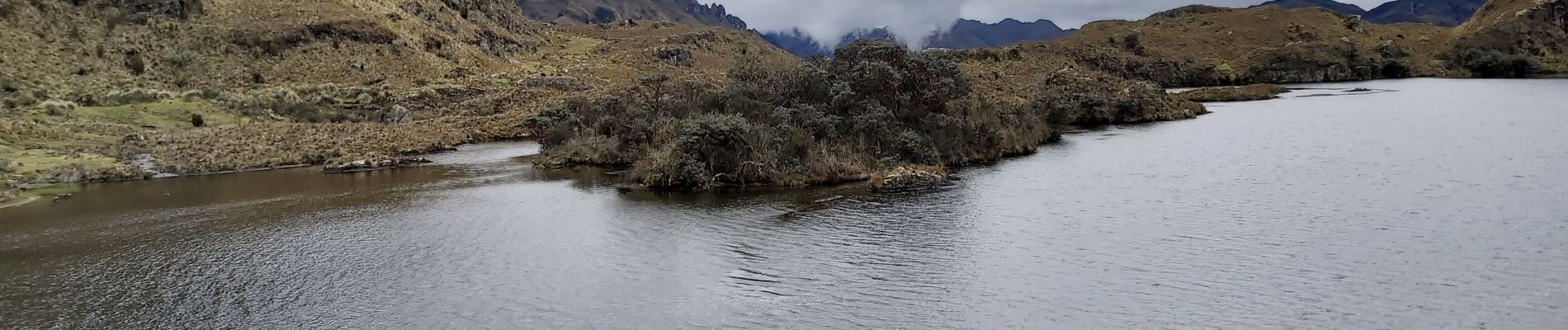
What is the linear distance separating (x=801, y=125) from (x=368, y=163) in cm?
2258

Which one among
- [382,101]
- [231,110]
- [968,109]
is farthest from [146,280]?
[382,101]

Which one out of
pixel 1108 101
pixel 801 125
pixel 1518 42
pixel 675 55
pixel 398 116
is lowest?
pixel 801 125

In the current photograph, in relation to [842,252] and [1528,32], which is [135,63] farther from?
[1528,32]

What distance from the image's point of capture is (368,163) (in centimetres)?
4422

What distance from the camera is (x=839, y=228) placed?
2519 cm

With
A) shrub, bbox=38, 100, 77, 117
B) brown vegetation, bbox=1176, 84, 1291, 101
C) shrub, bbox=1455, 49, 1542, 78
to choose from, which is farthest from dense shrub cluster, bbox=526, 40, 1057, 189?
shrub, bbox=1455, 49, 1542, 78

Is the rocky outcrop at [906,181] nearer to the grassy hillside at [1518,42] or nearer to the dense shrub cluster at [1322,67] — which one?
the dense shrub cluster at [1322,67]

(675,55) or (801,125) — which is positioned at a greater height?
(675,55)

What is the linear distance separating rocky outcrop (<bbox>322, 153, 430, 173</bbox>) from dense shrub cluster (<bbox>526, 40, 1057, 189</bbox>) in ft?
23.4

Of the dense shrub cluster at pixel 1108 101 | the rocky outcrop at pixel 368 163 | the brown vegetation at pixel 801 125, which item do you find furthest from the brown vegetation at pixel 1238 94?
the rocky outcrop at pixel 368 163

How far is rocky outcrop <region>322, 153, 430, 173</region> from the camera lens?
43125 mm

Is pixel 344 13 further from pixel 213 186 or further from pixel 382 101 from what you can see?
pixel 213 186

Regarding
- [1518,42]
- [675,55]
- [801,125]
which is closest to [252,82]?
[801,125]

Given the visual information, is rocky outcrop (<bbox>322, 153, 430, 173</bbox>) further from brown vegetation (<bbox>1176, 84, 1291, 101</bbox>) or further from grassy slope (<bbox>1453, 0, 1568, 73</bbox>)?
grassy slope (<bbox>1453, 0, 1568, 73</bbox>)
